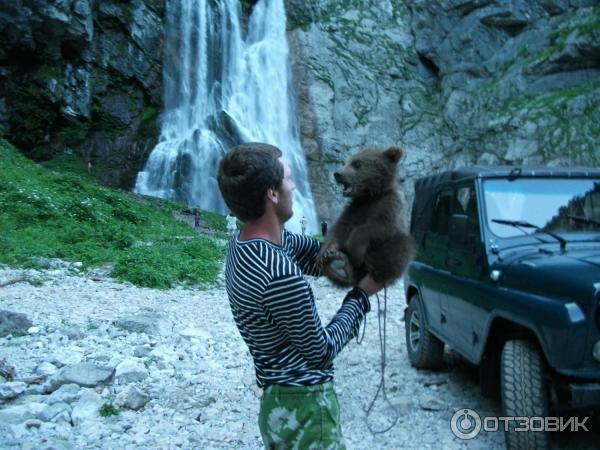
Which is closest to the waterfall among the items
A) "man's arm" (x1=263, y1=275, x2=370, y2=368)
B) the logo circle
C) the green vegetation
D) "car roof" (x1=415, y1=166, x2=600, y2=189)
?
the green vegetation

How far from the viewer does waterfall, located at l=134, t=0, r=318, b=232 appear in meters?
23.9

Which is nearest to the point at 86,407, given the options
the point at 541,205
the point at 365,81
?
the point at 541,205

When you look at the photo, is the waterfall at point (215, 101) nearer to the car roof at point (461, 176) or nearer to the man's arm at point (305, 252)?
the car roof at point (461, 176)

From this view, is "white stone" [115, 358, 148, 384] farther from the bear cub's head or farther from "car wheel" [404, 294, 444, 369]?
the bear cub's head

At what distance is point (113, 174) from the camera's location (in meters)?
24.9

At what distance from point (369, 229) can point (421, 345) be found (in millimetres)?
3200

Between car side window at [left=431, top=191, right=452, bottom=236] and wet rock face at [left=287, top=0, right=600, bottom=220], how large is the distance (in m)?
19.4

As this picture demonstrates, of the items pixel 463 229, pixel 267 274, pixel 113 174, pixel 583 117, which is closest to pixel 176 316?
pixel 463 229

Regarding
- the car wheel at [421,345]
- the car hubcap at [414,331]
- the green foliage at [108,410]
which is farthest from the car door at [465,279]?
the green foliage at [108,410]

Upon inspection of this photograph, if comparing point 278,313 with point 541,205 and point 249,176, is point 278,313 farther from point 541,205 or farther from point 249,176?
point 541,205

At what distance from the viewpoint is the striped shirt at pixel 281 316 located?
1.72 metres

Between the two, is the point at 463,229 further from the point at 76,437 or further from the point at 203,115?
the point at 203,115

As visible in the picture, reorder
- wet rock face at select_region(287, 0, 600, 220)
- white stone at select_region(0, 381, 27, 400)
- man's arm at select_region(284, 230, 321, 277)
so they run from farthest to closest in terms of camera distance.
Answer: wet rock face at select_region(287, 0, 600, 220) → white stone at select_region(0, 381, 27, 400) → man's arm at select_region(284, 230, 321, 277)

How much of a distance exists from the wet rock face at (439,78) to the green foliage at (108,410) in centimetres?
2122
